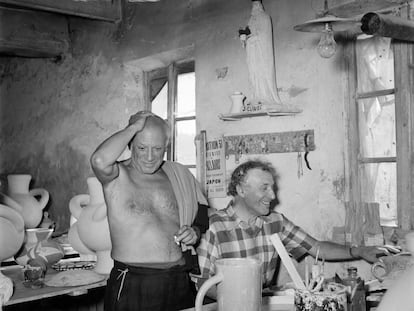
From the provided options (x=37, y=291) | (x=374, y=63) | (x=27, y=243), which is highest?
(x=374, y=63)

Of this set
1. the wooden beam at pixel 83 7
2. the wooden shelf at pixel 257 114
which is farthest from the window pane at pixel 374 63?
the wooden beam at pixel 83 7

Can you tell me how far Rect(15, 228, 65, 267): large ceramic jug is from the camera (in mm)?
3334

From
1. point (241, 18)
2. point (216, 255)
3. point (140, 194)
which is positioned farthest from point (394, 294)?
point (241, 18)

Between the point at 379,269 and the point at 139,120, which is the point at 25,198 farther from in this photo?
the point at 379,269

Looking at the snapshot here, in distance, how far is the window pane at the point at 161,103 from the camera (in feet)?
16.9

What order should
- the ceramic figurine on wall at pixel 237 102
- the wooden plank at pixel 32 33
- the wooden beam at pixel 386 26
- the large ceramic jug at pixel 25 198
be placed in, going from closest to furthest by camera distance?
the wooden beam at pixel 386 26 → the ceramic figurine on wall at pixel 237 102 → the large ceramic jug at pixel 25 198 → the wooden plank at pixel 32 33

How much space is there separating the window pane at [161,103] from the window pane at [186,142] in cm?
27

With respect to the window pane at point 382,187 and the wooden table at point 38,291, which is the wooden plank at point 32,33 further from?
the window pane at point 382,187

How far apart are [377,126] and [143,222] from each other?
1617 mm

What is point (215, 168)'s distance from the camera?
14.1 feet

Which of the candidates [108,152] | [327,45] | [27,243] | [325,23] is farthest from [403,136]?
[27,243]

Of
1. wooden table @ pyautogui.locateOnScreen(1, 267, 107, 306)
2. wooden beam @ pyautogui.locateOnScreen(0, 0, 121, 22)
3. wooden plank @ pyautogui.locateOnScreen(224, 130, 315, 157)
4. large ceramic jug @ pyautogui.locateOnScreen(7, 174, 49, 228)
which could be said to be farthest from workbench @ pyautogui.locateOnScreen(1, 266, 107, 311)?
wooden beam @ pyautogui.locateOnScreen(0, 0, 121, 22)

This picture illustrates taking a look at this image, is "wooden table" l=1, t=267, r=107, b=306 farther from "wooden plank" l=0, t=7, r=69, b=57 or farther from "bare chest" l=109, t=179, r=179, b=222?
"wooden plank" l=0, t=7, r=69, b=57

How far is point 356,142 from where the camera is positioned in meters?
3.40
